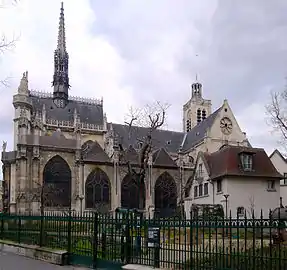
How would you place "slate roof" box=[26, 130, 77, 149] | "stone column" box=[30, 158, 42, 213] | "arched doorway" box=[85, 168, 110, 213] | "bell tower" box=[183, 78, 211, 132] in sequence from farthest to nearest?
1. "bell tower" box=[183, 78, 211, 132]
2. "arched doorway" box=[85, 168, 110, 213]
3. "slate roof" box=[26, 130, 77, 149]
4. "stone column" box=[30, 158, 42, 213]

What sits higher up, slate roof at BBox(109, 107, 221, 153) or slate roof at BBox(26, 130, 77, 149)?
slate roof at BBox(109, 107, 221, 153)

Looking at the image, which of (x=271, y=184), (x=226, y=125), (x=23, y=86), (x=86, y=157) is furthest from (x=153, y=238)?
(x=226, y=125)

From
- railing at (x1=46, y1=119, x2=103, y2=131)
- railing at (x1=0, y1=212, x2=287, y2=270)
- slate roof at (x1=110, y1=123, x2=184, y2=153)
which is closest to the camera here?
railing at (x1=0, y1=212, x2=287, y2=270)

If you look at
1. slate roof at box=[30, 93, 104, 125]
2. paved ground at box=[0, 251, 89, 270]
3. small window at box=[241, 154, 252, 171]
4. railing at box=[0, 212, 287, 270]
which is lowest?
paved ground at box=[0, 251, 89, 270]

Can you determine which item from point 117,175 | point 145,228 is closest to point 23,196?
point 117,175

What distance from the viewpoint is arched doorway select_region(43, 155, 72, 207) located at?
51.2 metres

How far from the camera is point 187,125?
279 feet

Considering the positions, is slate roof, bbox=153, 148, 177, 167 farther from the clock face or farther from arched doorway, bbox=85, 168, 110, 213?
the clock face

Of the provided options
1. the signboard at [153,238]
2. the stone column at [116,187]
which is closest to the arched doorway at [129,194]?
the stone column at [116,187]

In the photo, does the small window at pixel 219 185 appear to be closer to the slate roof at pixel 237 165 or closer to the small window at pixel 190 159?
the slate roof at pixel 237 165

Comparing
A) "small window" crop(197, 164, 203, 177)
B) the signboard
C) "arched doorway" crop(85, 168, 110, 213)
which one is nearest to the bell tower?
"arched doorway" crop(85, 168, 110, 213)

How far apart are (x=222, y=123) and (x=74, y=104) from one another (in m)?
23.6

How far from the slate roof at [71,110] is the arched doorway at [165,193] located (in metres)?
14.9

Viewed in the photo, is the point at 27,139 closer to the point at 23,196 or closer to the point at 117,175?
the point at 23,196
